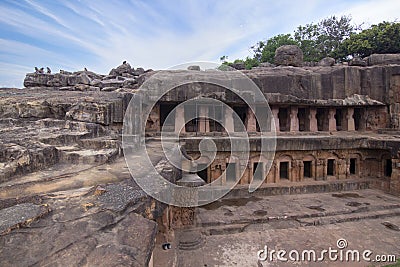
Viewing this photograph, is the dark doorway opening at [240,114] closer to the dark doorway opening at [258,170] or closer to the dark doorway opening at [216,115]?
the dark doorway opening at [216,115]

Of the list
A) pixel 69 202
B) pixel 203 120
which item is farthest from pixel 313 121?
pixel 69 202

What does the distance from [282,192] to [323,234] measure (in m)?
3.67

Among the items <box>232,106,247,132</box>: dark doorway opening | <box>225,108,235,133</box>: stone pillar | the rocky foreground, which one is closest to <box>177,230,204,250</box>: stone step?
the rocky foreground

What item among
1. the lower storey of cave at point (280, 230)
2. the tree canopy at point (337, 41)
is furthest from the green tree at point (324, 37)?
the lower storey of cave at point (280, 230)

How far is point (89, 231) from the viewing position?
2.29 meters

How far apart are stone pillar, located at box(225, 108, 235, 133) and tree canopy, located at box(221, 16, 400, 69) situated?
20.3 meters

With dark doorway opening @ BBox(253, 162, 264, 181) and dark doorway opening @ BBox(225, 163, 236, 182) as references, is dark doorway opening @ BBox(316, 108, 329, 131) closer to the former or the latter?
dark doorway opening @ BBox(253, 162, 264, 181)

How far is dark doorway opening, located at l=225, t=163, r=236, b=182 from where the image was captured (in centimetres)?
1194

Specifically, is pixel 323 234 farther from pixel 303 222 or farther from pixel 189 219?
pixel 189 219

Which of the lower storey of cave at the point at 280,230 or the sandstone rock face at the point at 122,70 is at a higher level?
the sandstone rock face at the point at 122,70

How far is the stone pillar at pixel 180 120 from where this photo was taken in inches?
506

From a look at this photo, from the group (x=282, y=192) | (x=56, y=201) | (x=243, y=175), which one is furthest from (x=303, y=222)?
(x=56, y=201)

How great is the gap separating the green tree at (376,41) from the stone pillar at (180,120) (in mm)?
22861
